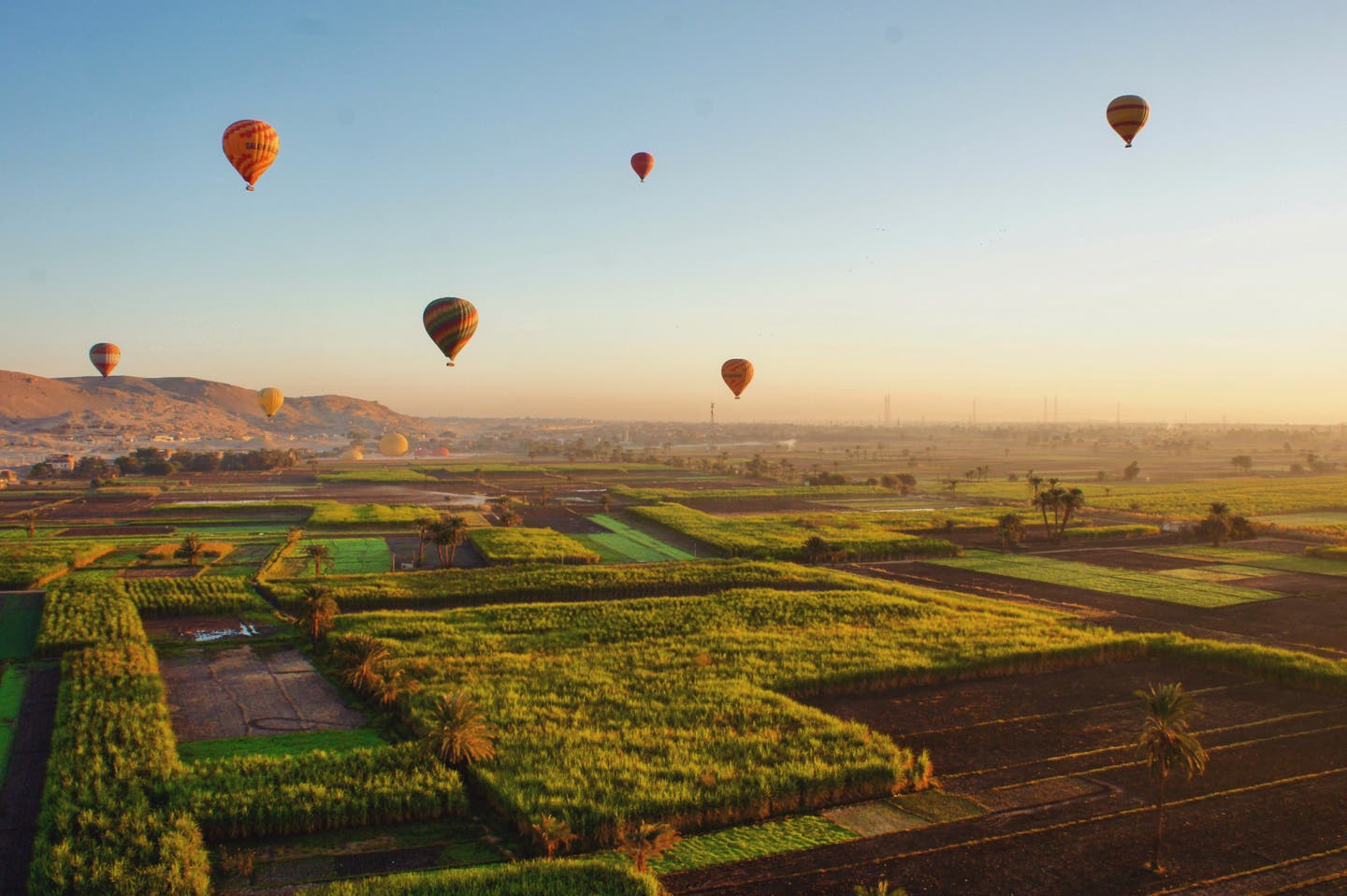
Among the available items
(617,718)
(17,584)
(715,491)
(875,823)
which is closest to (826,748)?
(875,823)

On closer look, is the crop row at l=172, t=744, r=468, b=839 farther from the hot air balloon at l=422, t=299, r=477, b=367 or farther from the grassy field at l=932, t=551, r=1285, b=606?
the grassy field at l=932, t=551, r=1285, b=606

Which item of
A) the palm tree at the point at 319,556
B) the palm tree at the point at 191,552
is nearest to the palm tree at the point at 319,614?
the palm tree at the point at 319,556

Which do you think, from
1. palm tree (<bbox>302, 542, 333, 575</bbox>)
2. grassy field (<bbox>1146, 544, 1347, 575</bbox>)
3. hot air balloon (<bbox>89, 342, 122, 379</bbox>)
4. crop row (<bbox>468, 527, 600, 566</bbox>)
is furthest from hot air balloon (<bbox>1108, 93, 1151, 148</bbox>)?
hot air balloon (<bbox>89, 342, 122, 379</bbox>)

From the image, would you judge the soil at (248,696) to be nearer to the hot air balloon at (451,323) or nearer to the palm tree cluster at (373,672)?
the palm tree cluster at (373,672)

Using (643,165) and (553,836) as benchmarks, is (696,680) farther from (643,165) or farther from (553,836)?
(643,165)

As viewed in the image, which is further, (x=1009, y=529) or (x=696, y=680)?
(x=1009, y=529)

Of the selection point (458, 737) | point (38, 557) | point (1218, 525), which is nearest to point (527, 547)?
point (38, 557)
